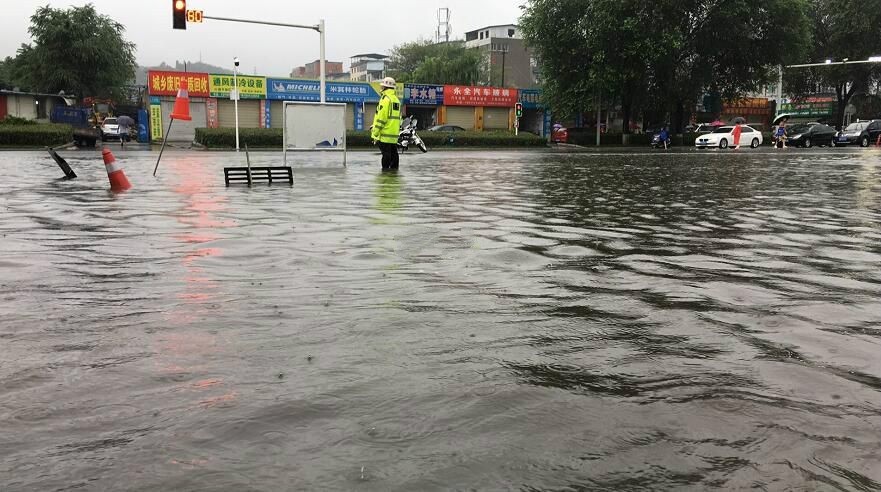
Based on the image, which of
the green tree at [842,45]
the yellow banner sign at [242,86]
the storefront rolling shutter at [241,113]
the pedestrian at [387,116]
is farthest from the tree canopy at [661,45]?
the pedestrian at [387,116]

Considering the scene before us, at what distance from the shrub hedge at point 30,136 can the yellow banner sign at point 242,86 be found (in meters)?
13.7

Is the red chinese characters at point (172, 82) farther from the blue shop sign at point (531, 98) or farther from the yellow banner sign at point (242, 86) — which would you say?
the blue shop sign at point (531, 98)

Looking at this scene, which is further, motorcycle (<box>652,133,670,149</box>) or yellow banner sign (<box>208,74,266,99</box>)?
yellow banner sign (<box>208,74,266,99</box>)

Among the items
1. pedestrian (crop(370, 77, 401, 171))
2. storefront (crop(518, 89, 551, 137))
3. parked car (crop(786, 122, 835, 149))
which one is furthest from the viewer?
storefront (crop(518, 89, 551, 137))

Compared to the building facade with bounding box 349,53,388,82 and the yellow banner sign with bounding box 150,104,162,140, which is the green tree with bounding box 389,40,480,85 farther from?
the building facade with bounding box 349,53,388,82

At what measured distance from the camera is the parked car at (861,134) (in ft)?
142

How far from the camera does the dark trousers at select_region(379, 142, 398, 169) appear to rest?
16.6m

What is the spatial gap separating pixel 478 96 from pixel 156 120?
906 inches

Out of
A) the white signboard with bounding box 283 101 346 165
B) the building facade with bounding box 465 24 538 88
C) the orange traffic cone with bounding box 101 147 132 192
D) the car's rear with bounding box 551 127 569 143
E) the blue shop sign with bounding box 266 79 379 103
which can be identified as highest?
the building facade with bounding box 465 24 538 88

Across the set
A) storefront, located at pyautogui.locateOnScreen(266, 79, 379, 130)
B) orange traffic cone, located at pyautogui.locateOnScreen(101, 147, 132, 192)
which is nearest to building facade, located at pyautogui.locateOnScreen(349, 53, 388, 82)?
storefront, located at pyautogui.locateOnScreen(266, 79, 379, 130)

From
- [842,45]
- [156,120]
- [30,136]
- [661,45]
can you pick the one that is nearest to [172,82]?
[156,120]

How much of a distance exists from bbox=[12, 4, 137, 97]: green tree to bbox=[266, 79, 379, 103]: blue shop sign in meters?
15.2

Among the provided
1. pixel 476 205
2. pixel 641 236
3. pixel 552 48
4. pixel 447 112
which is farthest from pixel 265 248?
pixel 447 112

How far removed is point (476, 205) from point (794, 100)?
63853 mm
